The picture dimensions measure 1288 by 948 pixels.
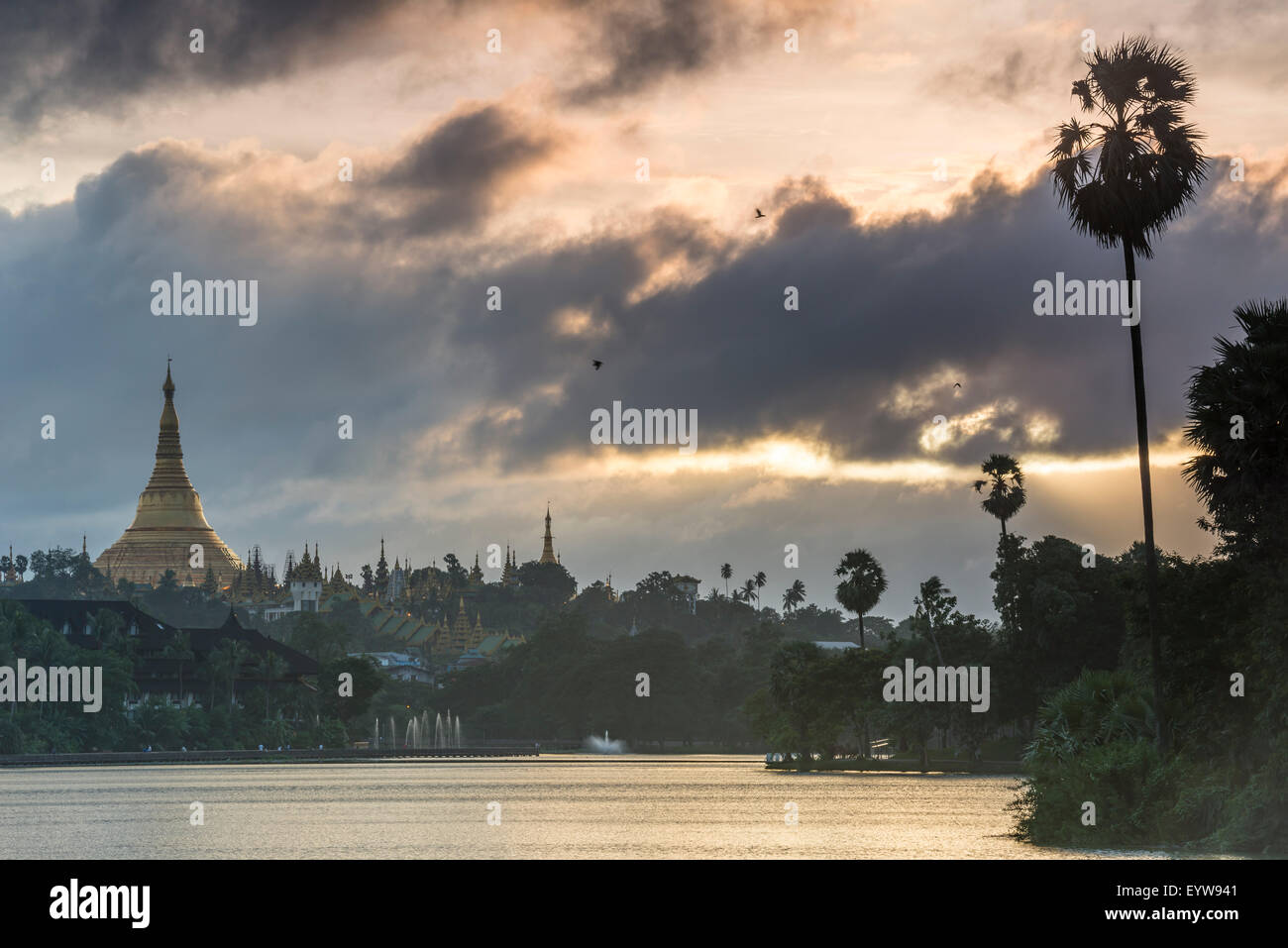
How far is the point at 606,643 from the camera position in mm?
185500

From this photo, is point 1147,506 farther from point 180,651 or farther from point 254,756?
point 180,651

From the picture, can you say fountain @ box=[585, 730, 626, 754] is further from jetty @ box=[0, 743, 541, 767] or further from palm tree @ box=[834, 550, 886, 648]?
palm tree @ box=[834, 550, 886, 648]

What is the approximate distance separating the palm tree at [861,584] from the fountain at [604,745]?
66359mm

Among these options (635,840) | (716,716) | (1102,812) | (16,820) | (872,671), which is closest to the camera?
(1102,812)

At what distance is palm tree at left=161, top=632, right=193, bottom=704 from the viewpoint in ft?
452

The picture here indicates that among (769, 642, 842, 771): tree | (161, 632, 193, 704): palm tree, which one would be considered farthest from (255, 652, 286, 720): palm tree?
(769, 642, 842, 771): tree

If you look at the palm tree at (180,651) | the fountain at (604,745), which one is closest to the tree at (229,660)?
the palm tree at (180,651)

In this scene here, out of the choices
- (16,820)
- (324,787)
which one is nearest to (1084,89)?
(16,820)

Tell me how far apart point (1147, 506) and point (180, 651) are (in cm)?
11136

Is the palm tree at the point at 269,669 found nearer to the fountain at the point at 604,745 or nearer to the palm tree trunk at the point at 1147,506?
the fountain at the point at 604,745

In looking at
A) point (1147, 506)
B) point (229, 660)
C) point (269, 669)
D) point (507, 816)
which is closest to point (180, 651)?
point (229, 660)

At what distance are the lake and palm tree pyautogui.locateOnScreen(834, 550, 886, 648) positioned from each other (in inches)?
467
